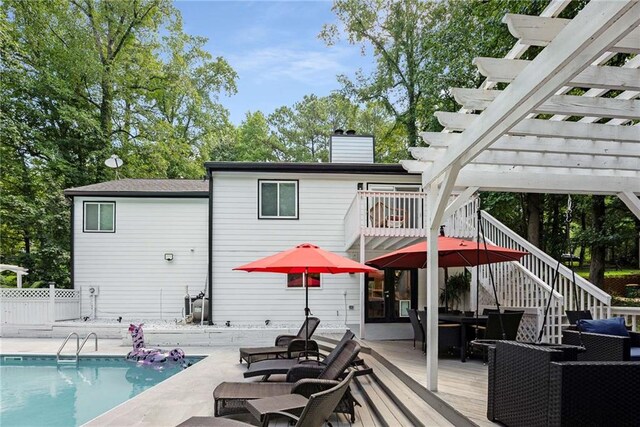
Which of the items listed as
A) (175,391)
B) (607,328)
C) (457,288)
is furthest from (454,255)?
(175,391)

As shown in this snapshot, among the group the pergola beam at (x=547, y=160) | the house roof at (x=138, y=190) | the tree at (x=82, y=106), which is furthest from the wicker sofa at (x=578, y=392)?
the tree at (x=82, y=106)

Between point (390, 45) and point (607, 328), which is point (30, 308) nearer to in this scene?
point (607, 328)

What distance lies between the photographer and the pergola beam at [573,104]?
366 cm

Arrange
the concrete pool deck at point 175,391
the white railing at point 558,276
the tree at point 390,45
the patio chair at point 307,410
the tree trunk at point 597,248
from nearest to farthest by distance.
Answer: the patio chair at point 307,410 → the concrete pool deck at point 175,391 → the white railing at point 558,276 → the tree trunk at point 597,248 → the tree at point 390,45

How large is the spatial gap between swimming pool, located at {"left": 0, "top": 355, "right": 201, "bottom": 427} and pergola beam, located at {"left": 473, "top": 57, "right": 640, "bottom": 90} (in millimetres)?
6491

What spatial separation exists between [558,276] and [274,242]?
7.63 meters

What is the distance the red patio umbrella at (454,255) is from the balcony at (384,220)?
1702mm

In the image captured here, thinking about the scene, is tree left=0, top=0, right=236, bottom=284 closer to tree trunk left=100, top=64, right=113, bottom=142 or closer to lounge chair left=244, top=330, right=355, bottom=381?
tree trunk left=100, top=64, right=113, bottom=142

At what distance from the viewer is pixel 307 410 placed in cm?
361

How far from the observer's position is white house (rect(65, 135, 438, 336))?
41.1 feet

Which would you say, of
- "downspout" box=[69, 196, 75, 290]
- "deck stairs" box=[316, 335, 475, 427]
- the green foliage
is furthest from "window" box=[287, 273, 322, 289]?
"downspout" box=[69, 196, 75, 290]

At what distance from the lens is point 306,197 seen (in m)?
13.0

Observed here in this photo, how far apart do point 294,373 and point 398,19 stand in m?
19.4

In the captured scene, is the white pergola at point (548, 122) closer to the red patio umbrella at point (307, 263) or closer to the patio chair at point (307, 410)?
the patio chair at point (307, 410)
